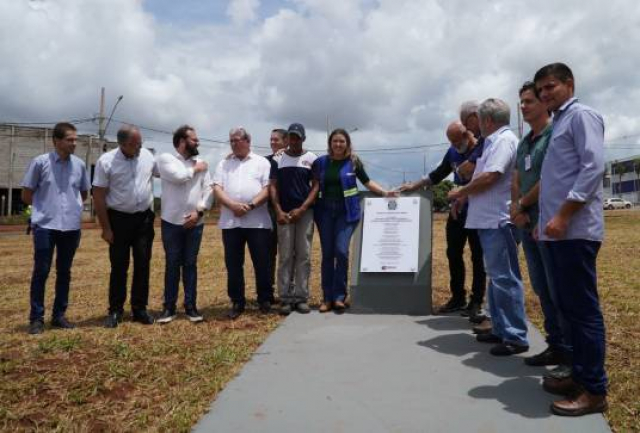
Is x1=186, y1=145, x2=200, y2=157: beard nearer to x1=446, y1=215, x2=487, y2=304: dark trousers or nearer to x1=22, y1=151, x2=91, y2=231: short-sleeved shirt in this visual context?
x1=22, y1=151, x2=91, y2=231: short-sleeved shirt

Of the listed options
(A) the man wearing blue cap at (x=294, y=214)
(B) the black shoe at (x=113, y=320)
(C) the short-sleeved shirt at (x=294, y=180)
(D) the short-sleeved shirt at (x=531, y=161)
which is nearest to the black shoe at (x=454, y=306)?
(A) the man wearing blue cap at (x=294, y=214)

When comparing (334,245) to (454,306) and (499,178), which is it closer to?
(454,306)

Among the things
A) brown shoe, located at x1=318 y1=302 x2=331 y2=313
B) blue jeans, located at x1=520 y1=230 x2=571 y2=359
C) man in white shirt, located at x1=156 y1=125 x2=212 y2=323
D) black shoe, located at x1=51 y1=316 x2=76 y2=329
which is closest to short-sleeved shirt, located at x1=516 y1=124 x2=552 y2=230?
blue jeans, located at x1=520 y1=230 x2=571 y2=359

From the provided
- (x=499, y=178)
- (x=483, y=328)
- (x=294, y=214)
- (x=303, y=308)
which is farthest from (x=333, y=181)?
(x=483, y=328)

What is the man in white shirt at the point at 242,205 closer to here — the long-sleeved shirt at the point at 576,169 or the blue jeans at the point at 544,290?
the blue jeans at the point at 544,290

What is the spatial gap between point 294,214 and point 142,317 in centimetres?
186

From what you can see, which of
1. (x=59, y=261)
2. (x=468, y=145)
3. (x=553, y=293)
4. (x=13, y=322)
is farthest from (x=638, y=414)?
(x=13, y=322)

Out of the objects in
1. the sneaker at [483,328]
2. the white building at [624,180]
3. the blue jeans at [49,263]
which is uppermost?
the white building at [624,180]

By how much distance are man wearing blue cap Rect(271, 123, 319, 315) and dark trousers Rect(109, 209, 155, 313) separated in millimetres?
1368

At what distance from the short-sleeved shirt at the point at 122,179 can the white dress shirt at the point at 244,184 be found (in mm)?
776

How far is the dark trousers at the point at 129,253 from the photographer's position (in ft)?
17.0

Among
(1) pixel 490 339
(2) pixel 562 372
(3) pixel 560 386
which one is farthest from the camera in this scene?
(1) pixel 490 339

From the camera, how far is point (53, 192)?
4988mm

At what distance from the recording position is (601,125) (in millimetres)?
2830
